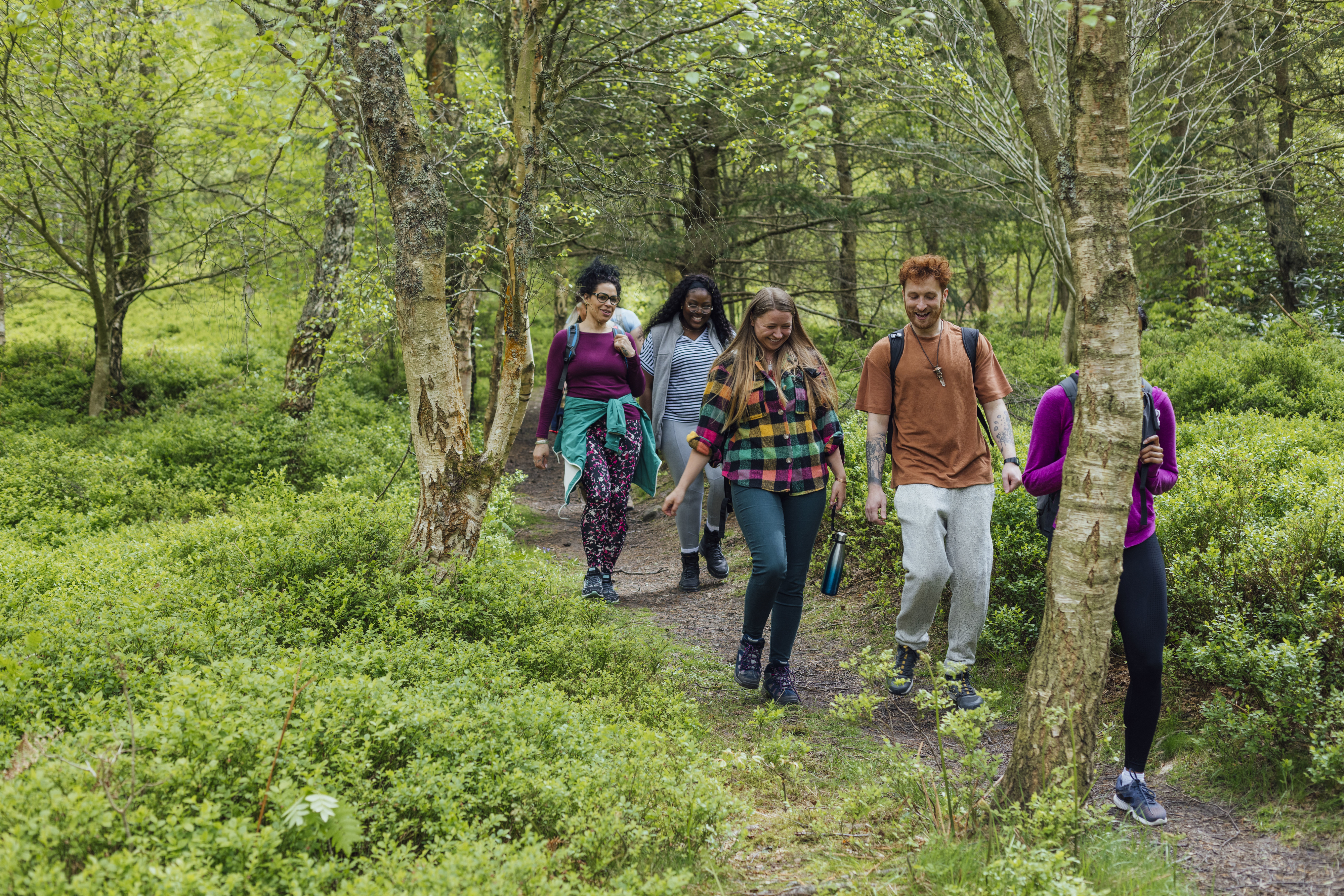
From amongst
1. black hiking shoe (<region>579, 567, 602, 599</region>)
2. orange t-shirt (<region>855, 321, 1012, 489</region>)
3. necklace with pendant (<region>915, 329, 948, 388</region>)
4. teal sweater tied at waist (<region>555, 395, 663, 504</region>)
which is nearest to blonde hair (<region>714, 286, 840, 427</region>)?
orange t-shirt (<region>855, 321, 1012, 489</region>)

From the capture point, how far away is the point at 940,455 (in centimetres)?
434

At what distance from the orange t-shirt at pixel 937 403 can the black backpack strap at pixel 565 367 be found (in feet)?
7.96

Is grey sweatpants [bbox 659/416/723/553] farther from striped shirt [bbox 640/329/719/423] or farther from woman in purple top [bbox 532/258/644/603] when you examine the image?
woman in purple top [bbox 532/258/644/603]

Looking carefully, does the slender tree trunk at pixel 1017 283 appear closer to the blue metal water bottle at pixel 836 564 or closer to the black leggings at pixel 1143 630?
the blue metal water bottle at pixel 836 564

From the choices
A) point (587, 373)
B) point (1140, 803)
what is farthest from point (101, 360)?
point (1140, 803)

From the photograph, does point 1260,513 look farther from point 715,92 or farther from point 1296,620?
point 715,92

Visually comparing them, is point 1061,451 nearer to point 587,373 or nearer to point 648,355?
point 587,373

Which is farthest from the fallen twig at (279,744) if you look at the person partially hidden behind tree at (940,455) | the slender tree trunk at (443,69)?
the slender tree trunk at (443,69)

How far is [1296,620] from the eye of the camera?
12.5 ft

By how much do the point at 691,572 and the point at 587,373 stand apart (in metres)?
1.95

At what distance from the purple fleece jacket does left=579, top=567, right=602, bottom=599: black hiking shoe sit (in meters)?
3.27

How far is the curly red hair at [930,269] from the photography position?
4293mm

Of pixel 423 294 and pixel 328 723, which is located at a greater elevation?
pixel 423 294

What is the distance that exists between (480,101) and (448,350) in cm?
540
